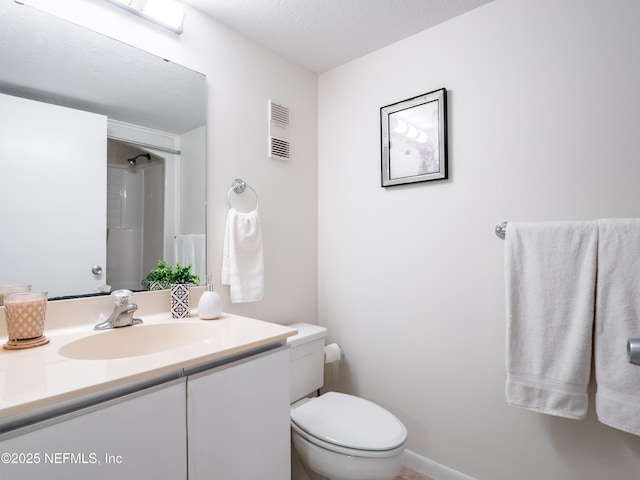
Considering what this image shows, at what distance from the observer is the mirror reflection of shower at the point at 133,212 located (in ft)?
4.17

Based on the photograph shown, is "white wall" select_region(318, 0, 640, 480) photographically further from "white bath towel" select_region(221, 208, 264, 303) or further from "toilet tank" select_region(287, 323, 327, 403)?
"white bath towel" select_region(221, 208, 264, 303)

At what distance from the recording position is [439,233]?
161 centimetres

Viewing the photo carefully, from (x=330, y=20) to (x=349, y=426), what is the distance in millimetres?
1753

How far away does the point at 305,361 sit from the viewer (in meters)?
1.65

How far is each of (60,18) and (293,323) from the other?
5.27 feet

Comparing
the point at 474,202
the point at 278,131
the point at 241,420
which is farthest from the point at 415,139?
the point at 241,420

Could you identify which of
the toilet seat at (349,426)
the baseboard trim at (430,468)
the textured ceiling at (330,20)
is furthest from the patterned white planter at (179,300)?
the baseboard trim at (430,468)

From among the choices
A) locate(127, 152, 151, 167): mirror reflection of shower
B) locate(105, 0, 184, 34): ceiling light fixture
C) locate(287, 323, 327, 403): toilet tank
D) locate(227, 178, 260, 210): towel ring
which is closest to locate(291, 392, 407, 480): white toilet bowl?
locate(287, 323, 327, 403): toilet tank

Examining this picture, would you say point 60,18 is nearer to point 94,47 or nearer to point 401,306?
point 94,47

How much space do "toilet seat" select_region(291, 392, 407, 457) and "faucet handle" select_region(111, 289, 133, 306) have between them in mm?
779

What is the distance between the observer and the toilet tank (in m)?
1.58

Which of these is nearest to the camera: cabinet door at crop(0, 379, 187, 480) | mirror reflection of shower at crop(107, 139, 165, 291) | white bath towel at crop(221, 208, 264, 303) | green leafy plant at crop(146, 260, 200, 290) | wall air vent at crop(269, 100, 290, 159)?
cabinet door at crop(0, 379, 187, 480)

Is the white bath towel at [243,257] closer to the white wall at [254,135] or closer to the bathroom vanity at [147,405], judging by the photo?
the white wall at [254,135]

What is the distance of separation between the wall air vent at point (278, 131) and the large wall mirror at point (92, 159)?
1.26 feet
